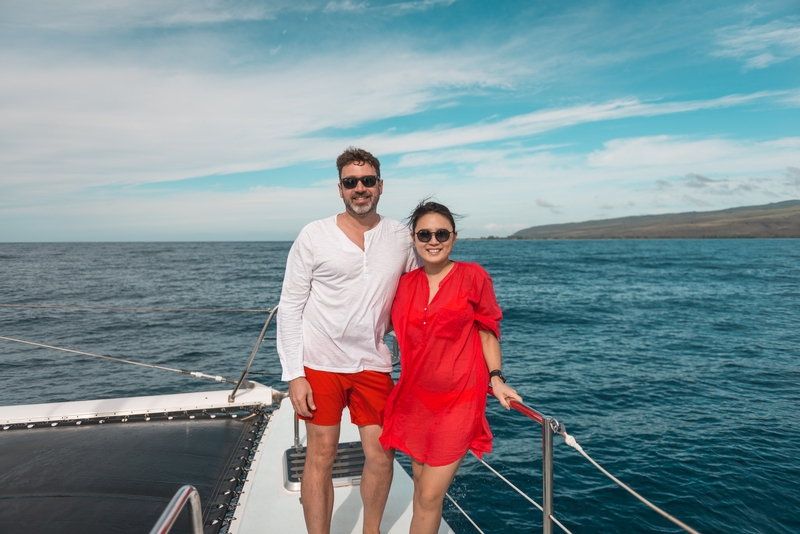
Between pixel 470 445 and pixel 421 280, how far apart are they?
840mm

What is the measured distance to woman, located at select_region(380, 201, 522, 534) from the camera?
7.55 ft

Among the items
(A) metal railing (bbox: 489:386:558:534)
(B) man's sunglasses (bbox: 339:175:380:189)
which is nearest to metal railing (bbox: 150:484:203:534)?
(A) metal railing (bbox: 489:386:558:534)

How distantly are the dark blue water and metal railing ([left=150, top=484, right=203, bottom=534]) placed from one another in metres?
3.92

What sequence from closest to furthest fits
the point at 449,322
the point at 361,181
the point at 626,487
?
the point at 626,487, the point at 449,322, the point at 361,181

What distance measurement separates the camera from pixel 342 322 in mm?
2527

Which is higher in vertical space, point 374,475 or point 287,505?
point 374,475

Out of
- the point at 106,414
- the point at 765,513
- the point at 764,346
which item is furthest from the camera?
the point at 764,346

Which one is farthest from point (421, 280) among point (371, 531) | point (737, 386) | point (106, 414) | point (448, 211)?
point (737, 386)

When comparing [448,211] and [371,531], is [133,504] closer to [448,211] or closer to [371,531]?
[371,531]

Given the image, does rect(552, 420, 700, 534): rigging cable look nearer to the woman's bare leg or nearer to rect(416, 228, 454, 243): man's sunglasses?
the woman's bare leg

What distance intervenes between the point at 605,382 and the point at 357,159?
40.0ft

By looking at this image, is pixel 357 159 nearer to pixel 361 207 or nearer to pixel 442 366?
pixel 361 207

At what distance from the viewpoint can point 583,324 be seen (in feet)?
70.4

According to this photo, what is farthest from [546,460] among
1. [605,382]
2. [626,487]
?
[605,382]
